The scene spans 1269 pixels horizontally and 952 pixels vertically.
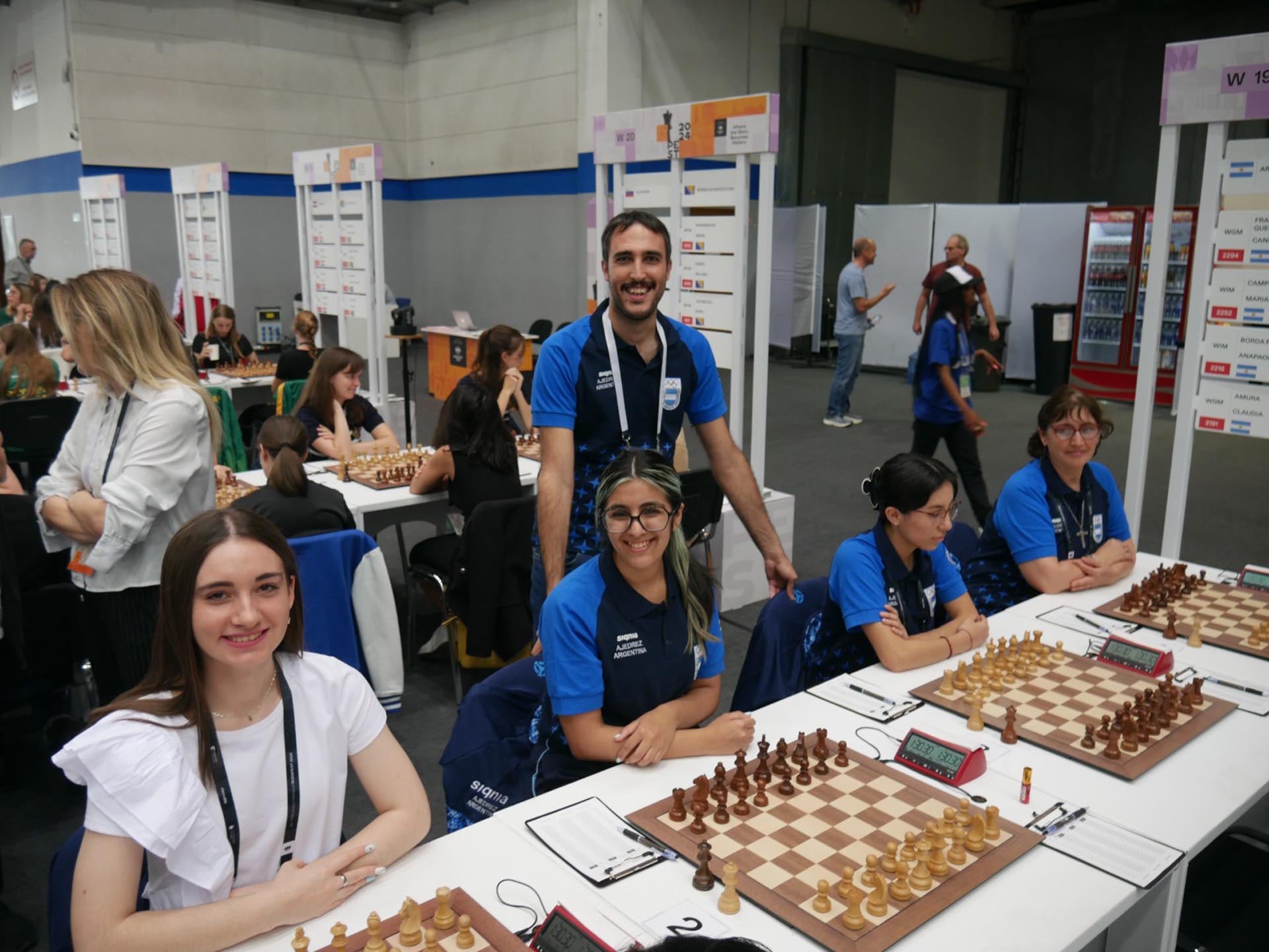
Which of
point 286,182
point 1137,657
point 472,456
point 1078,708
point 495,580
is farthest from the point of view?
point 286,182

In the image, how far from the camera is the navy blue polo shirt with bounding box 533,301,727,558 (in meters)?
2.60

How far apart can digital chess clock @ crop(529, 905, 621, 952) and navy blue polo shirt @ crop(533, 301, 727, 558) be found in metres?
1.36

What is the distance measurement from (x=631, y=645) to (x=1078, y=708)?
0.96 metres

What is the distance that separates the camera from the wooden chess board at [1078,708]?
190 centimetres

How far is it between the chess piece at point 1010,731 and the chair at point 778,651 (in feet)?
1.73

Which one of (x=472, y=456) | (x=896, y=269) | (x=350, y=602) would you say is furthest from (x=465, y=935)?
(x=896, y=269)

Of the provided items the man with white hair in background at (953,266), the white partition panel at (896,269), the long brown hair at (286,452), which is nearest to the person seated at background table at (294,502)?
the long brown hair at (286,452)

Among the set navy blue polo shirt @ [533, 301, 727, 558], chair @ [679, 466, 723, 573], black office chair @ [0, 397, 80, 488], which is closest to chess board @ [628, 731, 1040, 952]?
navy blue polo shirt @ [533, 301, 727, 558]

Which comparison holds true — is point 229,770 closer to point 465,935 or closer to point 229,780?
point 229,780

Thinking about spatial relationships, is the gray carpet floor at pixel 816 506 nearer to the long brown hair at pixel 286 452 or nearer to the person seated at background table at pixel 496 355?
the long brown hair at pixel 286 452

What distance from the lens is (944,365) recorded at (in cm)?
522

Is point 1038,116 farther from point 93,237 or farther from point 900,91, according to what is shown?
point 93,237

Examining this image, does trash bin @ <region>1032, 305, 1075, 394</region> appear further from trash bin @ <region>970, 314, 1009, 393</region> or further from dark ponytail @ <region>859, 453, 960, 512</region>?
dark ponytail @ <region>859, 453, 960, 512</region>

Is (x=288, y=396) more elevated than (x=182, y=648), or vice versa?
(x=182, y=648)
